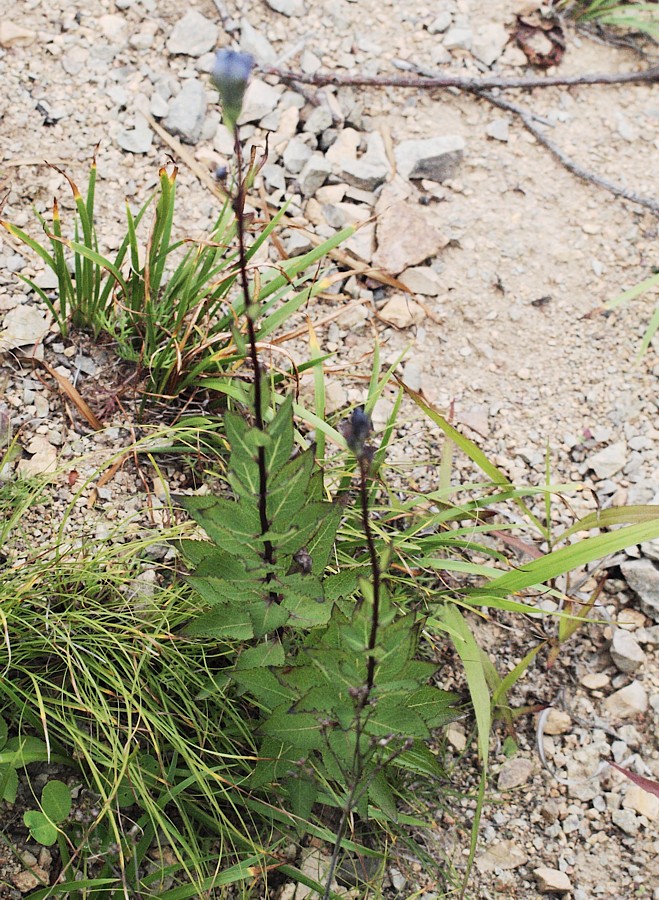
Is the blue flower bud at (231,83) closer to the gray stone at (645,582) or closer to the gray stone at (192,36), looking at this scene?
the gray stone at (645,582)

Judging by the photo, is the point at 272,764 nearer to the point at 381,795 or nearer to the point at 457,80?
the point at 381,795

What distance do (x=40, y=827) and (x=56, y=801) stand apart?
0.19ft

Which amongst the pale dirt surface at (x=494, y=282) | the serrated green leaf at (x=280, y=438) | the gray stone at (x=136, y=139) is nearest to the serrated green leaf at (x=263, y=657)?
the serrated green leaf at (x=280, y=438)

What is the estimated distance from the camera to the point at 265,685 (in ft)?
5.60

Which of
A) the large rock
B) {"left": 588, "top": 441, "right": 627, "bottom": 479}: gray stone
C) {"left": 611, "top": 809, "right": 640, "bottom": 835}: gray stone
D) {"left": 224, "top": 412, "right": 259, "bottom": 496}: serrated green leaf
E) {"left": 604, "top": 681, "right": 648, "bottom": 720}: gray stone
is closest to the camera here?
{"left": 224, "top": 412, "right": 259, "bottom": 496}: serrated green leaf

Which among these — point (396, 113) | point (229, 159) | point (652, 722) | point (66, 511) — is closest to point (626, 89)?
point (396, 113)

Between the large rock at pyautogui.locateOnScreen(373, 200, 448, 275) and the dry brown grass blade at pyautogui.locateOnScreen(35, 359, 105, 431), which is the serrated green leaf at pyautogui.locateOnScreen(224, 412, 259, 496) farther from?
the large rock at pyautogui.locateOnScreen(373, 200, 448, 275)

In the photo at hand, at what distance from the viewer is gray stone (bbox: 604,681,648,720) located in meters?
2.19

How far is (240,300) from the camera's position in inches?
93.1

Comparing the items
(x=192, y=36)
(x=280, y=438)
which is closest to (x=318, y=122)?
(x=192, y=36)

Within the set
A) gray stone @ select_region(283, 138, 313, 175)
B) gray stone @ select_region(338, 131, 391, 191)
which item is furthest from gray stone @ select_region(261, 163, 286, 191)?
gray stone @ select_region(338, 131, 391, 191)

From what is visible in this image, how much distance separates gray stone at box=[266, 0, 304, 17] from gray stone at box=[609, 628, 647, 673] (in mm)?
2516

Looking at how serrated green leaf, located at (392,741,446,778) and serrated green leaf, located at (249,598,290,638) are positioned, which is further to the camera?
serrated green leaf, located at (392,741,446,778)

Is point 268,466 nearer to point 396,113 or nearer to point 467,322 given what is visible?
point 467,322
